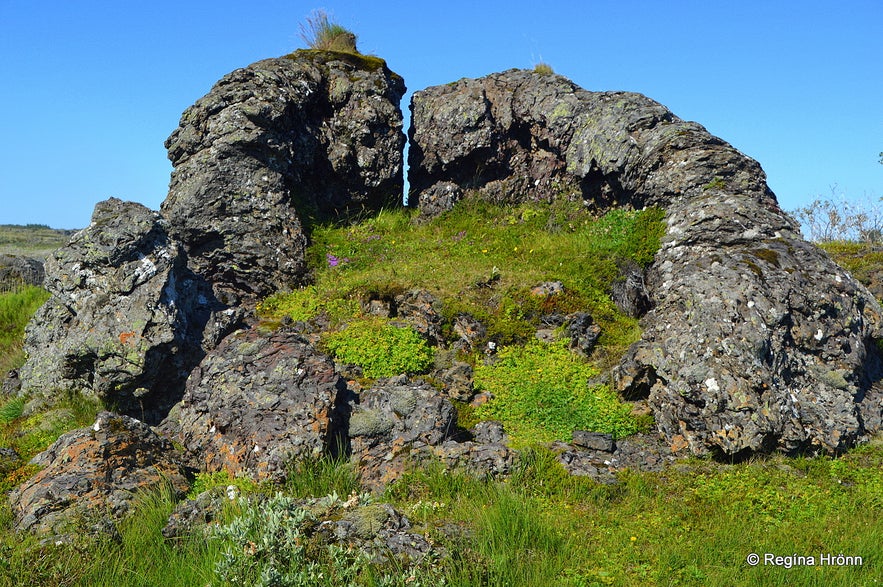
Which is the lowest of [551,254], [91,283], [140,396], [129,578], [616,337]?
[129,578]

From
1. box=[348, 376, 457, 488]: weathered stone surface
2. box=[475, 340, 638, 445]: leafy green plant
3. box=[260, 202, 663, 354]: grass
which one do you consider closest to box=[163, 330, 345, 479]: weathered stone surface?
box=[348, 376, 457, 488]: weathered stone surface

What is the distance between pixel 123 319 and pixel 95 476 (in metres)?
4.74

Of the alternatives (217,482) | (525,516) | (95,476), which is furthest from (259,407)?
(525,516)

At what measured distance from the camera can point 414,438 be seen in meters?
11.6

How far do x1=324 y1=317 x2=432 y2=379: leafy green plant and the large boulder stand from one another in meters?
4.49

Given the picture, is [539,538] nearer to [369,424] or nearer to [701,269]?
[369,424]

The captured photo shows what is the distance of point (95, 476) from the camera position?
9.92m

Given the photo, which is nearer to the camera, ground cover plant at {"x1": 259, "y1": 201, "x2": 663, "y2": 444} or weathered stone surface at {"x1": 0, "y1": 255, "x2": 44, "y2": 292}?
ground cover plant at {"x1": 259, "y1": 201, "x2": 663, "y2": 444}

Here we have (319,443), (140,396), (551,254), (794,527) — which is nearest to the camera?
(794,527)

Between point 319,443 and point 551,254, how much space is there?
10.3 m

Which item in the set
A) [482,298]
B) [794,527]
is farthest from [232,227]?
[794,527]

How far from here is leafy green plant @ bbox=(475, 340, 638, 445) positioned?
12.4m

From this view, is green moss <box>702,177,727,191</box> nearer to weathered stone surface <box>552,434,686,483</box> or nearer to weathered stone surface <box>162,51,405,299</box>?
weathered stone surface <box>552,434,686,483</box>

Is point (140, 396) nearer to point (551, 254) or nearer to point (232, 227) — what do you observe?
point (232, 227)
